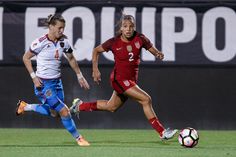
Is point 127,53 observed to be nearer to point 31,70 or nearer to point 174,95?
point 31,70

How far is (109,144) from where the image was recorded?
12.7 metres

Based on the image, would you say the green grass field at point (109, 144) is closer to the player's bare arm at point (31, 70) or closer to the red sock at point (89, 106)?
the red sock at point (89, 106)

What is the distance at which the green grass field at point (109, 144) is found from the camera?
10883 millimetres

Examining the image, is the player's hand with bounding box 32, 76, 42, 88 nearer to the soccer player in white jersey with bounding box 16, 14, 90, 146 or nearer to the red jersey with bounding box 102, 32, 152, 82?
the soccer player in white jersey with bounding box 16, 14, 90, 146

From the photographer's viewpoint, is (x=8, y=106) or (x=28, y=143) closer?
(x=28, y=143)

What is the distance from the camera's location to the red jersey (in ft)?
42.7

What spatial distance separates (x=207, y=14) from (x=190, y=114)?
192 cm

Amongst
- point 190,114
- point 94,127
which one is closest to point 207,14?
point 190,114

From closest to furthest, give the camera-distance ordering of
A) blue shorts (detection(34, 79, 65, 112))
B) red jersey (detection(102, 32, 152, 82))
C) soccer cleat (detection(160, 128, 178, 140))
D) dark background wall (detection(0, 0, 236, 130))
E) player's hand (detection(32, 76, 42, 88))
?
player's hand (detection(32, 76, 42, 88))
soccer cleat (detection(160, 128, 178, 140))
blue shorts (detection(34, 79, 65, 112))
red jersey (detection(102, 32, 152, 82))
dark background wall (detection(0, 0, 236, 130))

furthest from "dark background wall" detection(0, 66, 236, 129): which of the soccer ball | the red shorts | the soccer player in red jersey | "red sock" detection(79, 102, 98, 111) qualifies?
the soccer ball

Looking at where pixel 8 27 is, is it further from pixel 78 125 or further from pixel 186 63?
pixel 186 63

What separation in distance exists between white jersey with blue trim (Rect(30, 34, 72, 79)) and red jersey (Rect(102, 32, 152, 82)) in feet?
2.60

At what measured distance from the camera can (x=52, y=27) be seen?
40.8 feet

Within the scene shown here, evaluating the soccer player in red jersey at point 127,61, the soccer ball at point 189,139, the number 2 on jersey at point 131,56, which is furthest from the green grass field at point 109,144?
the number 2 on jersey at point 131,56
